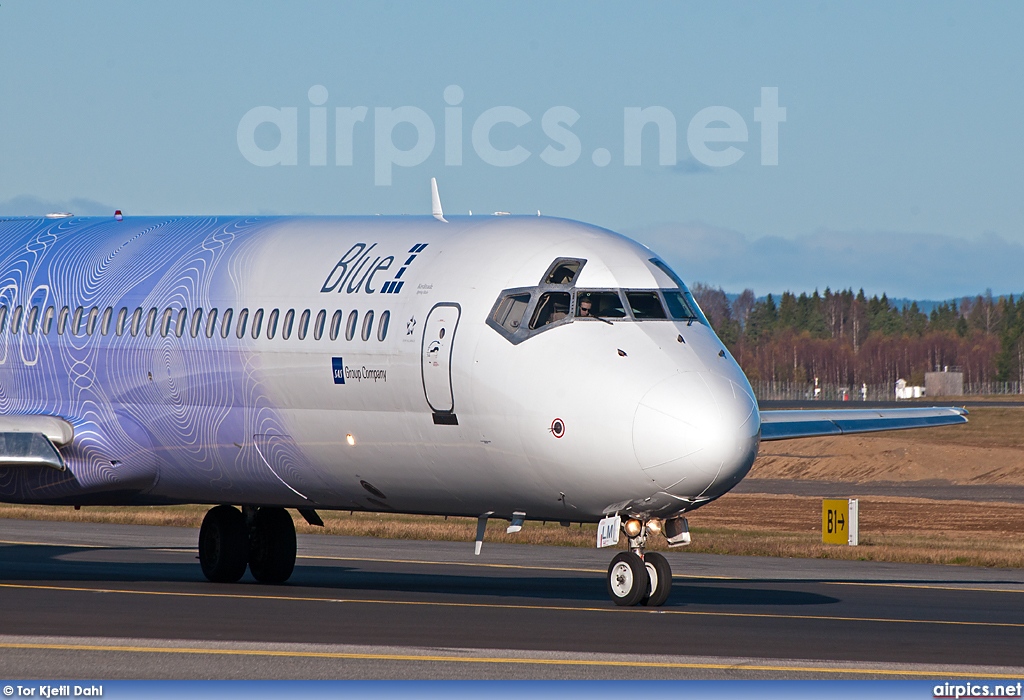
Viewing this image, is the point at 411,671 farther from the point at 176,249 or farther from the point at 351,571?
the point at 351,571

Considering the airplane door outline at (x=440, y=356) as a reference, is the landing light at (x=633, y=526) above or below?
below

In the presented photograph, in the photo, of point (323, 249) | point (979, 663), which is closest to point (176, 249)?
point (323, 249)

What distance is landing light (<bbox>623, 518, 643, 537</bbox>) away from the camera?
21438mm

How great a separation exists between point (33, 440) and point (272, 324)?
13.9 feet

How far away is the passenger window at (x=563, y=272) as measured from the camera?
21.8 meters

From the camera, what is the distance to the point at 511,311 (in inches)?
857

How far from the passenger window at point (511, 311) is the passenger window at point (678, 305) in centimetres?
187

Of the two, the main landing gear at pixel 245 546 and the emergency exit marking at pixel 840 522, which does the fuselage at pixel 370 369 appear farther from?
the emergency exit marking at pixel 840 522

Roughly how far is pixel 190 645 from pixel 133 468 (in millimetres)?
8213

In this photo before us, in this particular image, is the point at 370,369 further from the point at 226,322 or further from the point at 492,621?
the point at 492,621

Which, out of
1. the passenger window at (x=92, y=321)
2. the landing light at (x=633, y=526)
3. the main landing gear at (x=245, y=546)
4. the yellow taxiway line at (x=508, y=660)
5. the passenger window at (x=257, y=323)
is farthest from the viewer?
the main landing gear at (x=245, y=546)

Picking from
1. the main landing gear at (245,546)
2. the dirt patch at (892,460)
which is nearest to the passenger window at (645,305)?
the main landing gear at (245,546)

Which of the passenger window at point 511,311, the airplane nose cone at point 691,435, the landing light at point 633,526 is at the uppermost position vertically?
the passenger window at point 511,311

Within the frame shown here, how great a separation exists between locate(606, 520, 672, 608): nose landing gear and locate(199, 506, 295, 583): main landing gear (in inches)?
323
